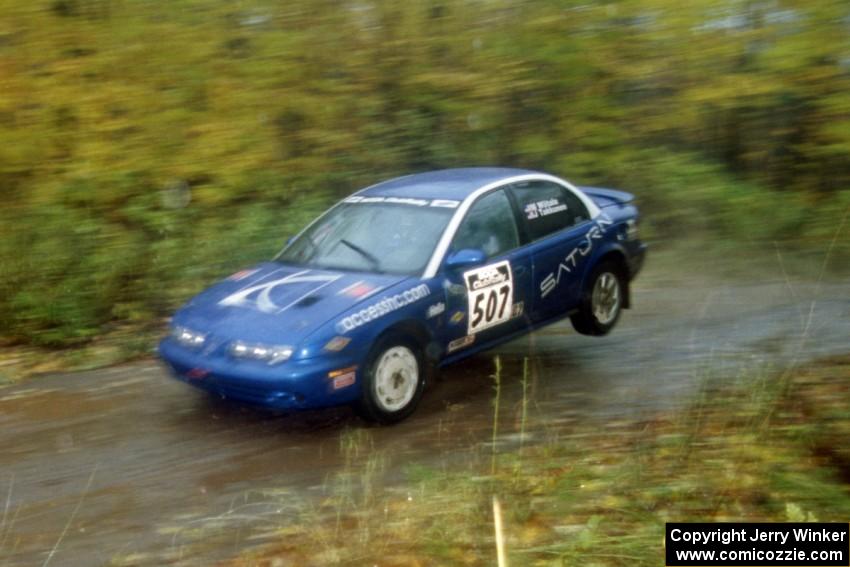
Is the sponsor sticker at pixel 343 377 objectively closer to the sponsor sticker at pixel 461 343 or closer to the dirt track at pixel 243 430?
the dirt track at pixel 243 430

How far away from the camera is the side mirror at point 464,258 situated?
24.7ft

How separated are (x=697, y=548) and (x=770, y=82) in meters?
6.27

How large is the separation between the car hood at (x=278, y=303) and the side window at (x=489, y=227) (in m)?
0.72

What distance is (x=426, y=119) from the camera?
527 inches

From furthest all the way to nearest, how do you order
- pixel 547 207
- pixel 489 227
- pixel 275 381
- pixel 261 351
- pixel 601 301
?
pixel 601 301 < pixel 547 207 < pixel 489 227 < pixel 261 351 < pixel 275 381

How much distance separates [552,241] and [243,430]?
2.94m

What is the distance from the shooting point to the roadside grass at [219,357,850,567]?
Result: 5090mm

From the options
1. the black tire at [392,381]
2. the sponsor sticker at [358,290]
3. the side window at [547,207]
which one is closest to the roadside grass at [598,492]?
the black tire at [392,381]

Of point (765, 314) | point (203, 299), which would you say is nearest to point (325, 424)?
point (203, 299)

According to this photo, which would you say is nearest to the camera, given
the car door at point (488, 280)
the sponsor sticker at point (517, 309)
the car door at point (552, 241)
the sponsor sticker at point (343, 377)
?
the sponsor sticker at point (343, 377)

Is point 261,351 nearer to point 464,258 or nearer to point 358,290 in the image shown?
point 358,290

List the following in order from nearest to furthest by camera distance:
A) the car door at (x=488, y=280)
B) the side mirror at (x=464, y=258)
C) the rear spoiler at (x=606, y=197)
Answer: the side mirror at (x=464, y=258)
the car door at (x=488, y=280)
the rear spoiler at (x=606, y=197)

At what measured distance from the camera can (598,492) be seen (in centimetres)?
561

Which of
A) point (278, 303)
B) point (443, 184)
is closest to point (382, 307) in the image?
point (278, 303)
